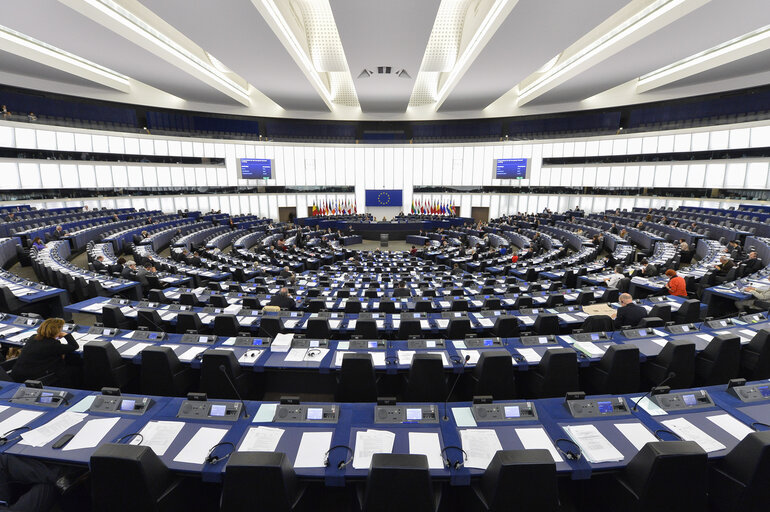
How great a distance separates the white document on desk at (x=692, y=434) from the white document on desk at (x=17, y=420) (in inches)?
244

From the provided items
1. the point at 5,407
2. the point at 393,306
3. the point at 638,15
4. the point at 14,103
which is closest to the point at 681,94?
the point at 638,15

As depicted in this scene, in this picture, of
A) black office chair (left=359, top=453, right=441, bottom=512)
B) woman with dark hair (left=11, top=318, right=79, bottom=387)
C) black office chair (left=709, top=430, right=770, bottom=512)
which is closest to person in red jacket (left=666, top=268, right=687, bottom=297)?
black office chair (left=709, top=430, right=770, bottom=512)

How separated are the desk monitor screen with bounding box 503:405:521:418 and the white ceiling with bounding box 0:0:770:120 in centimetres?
1442

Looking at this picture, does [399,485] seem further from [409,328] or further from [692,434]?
[409,328]

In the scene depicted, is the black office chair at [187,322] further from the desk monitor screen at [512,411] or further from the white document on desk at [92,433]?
the desk monitor screen at [512,411]

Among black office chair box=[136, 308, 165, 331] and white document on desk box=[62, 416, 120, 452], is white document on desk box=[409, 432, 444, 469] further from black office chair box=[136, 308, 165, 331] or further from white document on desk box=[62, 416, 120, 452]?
black office chair box=[136, 308, 165, 331]

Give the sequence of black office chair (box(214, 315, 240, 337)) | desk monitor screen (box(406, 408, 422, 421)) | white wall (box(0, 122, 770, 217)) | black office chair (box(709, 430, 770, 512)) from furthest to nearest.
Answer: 1. white wall (box(0, 122, 770, 217))
2. black office chair (box(214, 315, 240, 337))
3. desk monitor screen (box(406, 408, 422, 421))
4. black office chair (box(709, 430, 770, 512))

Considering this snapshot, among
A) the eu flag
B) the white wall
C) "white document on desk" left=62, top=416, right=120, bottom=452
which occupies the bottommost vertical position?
"white document on desk" left=62, top=416, right=120, bottom=452

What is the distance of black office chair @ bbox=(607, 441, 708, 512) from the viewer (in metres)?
2.42

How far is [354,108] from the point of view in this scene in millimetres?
35531

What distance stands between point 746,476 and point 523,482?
175 centimetres

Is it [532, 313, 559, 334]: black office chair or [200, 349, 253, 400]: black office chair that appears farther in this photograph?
[532, 313, 559, 334]: black office chair

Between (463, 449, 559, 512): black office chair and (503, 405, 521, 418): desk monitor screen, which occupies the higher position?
(463, 449, 559, 512): black office chair

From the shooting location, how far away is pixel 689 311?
672cm
